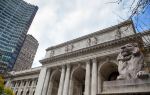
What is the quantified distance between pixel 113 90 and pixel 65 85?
934 inches

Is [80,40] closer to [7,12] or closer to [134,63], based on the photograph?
[134,63]

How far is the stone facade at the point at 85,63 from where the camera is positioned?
88.2 ft


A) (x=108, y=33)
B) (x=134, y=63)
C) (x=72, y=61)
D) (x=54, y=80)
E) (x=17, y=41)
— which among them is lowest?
(x=134, y=63)

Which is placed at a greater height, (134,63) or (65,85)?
(65,85)

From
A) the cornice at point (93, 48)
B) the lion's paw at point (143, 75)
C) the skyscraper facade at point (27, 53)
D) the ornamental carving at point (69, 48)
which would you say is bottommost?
the lion's paw at point (143, 75)

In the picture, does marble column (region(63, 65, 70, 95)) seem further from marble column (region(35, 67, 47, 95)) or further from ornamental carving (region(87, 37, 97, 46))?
marble column (region(35, 67, 47, 95))

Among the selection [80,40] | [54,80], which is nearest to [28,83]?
[54,80]

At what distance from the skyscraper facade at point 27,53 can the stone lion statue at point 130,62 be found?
86.2 metres

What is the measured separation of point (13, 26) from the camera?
3711 inches

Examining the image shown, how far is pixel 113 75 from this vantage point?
Result: 97.3 feet

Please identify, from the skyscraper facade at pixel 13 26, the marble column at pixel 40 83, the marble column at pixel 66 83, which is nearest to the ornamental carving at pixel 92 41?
the marble column at pixel 66 83

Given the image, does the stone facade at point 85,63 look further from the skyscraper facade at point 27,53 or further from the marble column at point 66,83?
the skyscraper facade at point 27,53

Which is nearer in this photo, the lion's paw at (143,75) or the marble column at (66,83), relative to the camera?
the lion's paw at (143,75)

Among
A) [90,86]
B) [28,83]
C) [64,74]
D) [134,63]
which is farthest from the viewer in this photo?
[28,83]
